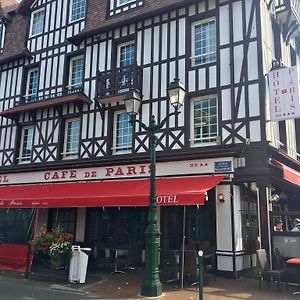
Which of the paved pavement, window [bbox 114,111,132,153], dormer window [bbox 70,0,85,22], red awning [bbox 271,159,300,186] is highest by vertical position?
dormer window [bbox 70,0,85,22]

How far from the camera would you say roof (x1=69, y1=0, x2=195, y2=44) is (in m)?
13.2

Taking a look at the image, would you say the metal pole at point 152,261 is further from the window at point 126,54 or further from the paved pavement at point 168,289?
the window at point 126,54

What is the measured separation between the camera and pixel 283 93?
10859mm

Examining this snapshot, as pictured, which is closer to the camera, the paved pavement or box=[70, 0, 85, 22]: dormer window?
the paved pavement

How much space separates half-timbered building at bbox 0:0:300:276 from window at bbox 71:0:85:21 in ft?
0.20

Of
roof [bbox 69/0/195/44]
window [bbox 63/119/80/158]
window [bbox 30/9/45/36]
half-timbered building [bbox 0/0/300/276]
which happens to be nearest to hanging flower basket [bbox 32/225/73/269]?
half-timbered building [bbox 0/0/300/276]

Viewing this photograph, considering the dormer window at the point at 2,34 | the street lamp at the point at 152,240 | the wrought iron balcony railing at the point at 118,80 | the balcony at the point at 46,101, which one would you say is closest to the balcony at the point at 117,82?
the wrought iron balcony railing at the point at 118,80

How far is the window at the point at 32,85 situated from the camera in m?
16.3

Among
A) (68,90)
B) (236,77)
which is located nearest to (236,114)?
(236,77)

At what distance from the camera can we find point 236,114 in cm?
1128

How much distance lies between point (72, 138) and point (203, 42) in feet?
21.1

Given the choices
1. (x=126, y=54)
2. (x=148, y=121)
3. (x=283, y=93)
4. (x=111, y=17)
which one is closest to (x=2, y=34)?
(x=111, y=17)

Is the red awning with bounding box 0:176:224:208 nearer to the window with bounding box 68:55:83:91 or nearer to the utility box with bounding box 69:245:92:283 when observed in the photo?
the utility box with bounding box 69:245:92:283

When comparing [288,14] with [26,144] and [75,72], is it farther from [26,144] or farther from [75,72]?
[26,144]
